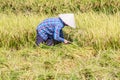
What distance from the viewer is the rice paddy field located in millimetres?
3400

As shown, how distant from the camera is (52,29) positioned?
433cm

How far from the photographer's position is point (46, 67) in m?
3.61

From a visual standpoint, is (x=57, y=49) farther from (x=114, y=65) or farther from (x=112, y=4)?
(x=112, y=4)

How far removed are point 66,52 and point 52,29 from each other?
1.62ft

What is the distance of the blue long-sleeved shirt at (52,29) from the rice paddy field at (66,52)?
0.41 ft

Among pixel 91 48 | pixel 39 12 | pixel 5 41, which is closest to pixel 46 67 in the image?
pixel 91 48

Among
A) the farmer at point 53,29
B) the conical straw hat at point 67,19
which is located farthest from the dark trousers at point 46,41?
the conical straw hat at point 67,19

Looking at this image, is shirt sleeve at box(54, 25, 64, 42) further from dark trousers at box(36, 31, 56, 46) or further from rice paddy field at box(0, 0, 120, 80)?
dark trousers at box(36, 31, 56, 46)

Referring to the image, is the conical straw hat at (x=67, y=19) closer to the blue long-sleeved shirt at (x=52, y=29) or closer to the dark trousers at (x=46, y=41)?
the blue long-sleeved shirt at (x=52, y=29)

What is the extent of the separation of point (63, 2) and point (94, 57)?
8.19 feet

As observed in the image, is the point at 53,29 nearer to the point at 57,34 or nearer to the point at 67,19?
the point at 57,34

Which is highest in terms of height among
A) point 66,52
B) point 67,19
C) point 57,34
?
point 67,19

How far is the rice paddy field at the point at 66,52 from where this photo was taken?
3400 mm

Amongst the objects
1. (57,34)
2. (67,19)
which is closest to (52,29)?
(57,34)
